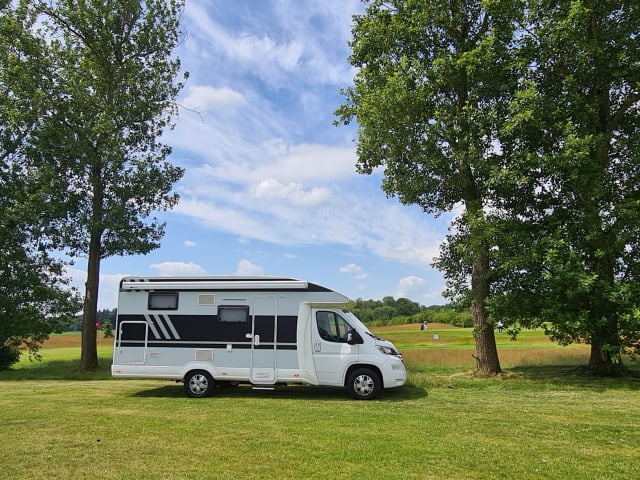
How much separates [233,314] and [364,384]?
3.41 m

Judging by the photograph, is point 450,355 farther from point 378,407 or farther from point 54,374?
point 54,374

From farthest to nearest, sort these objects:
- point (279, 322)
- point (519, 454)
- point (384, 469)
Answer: point (279, 322) < point (519, 454) < point (384, 469)

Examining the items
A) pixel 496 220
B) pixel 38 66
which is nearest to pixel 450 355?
pixel 496 220

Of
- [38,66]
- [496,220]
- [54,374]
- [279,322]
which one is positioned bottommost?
[54,374]

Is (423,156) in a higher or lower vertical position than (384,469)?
higher

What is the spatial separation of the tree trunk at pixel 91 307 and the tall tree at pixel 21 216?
1138 millimetres

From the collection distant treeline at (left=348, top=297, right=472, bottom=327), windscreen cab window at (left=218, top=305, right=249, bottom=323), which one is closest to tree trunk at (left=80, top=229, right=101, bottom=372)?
windscreen cab window at (left=218, top=305, right=249, bottom=323)

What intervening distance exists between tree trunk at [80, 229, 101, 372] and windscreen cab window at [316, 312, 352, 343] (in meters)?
12.8

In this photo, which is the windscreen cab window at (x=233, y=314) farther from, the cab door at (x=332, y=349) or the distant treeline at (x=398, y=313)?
the distant treeline at (x=398, y=313)

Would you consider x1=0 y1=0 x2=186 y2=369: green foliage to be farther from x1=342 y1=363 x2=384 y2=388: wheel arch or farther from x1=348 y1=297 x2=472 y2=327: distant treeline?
x1=348 y1=297 x2=472 y2=327: distant treeline

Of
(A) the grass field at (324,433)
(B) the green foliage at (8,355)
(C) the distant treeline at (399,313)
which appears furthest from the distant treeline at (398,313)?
(A) the grass field at (324,433)

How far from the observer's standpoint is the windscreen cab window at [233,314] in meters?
11.5

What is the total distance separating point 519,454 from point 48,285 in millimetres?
20661

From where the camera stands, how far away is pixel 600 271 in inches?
539
